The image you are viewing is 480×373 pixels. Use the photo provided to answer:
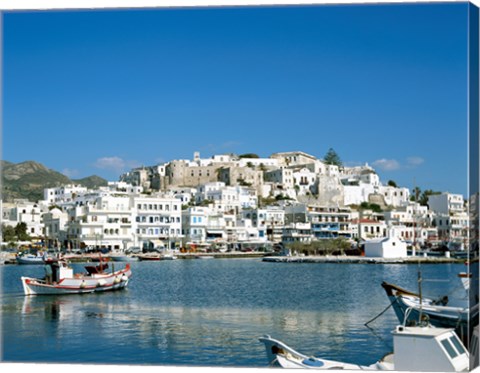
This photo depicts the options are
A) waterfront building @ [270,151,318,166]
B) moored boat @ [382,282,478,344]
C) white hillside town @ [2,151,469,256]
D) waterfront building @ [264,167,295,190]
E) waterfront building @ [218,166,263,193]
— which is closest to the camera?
moored boat @ [382,282,478,344]

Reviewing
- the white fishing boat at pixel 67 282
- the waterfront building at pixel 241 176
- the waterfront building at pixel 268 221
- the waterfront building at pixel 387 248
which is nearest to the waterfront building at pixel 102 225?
the waterfront building at pixel 268 221

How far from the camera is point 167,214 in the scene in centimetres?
2128

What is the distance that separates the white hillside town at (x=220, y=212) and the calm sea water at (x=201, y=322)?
5242 millimetres

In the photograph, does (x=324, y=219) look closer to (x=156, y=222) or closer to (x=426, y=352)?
(x=156, y=222)

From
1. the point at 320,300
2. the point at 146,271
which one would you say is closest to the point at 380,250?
the point at 146,271

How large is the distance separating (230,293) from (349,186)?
62.8 feet

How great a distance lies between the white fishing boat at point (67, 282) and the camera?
29.8 feet

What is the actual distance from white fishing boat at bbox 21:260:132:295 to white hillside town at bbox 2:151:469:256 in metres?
6.47

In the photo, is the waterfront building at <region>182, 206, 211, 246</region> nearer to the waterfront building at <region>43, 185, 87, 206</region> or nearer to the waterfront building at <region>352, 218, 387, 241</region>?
the waterfront building at <region>43, 185, 87, 206</region>

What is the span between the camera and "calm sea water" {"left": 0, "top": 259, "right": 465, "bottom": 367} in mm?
4730

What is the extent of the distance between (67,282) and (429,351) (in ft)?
21.9

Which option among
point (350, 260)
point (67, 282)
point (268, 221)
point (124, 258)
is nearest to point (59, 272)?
point (67, 282)

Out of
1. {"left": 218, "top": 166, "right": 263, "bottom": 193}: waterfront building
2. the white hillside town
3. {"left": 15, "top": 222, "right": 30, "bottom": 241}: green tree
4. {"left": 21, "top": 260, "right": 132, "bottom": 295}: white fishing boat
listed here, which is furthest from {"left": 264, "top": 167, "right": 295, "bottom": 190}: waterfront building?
{"left": 21, "top": 260, "right": 132, "bottom": 295}: white fishing boat

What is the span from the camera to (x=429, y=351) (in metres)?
3.55
